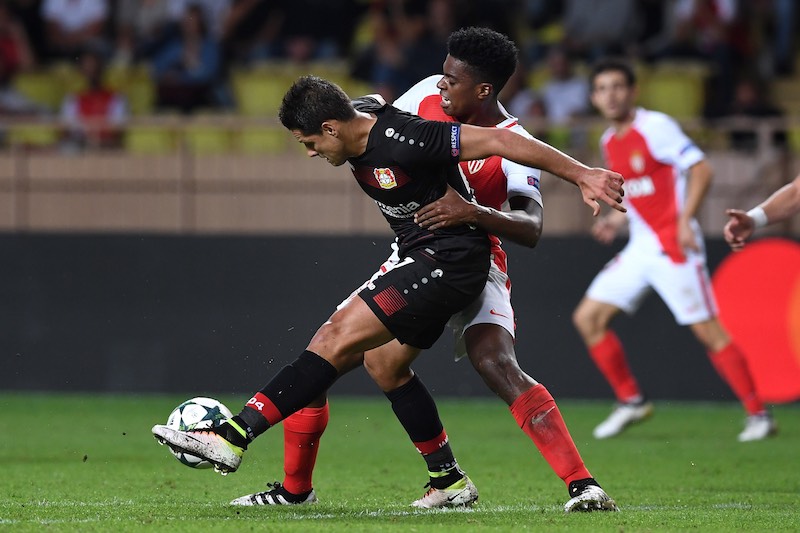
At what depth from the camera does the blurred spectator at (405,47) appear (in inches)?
532

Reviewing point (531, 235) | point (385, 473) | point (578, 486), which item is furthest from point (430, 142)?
point (385, 473)

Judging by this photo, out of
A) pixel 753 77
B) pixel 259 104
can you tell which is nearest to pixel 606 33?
pixel 753 77

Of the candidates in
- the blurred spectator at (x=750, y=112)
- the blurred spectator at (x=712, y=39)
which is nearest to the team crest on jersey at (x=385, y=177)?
the blurred spectator at (x=750, y=112)

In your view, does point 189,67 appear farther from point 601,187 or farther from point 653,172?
point 601,187

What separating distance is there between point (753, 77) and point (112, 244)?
21.6 feet

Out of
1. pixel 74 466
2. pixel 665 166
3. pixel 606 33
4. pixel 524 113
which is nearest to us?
pixel 74 466

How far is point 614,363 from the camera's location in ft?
32.5

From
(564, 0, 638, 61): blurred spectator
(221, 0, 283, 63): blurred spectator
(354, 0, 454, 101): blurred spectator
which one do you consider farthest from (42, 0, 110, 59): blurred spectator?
(564, 0, 638, 61): blurred spectator

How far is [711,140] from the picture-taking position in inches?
475

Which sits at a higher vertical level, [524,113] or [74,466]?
[524,113]

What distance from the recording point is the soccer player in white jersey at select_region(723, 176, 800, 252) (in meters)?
6.43

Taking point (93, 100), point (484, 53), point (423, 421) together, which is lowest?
point (423, 421)

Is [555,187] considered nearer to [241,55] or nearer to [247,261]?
[247,261]

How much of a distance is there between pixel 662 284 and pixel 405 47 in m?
5.12
